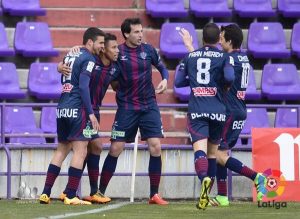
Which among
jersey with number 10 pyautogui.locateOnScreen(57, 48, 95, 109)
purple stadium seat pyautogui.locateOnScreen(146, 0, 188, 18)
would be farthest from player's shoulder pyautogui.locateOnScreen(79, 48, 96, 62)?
purple stadium seat pyautogui.locateOnScreen(146, 0, 188, 18)

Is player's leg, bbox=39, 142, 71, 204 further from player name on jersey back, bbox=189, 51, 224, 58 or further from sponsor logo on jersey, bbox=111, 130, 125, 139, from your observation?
player name on jersey back, bbox=189, 51, 224, 58

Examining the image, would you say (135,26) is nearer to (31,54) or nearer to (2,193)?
(2,193)

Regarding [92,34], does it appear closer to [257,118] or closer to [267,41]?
[257,118]

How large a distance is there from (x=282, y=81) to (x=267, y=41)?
31.2 inches

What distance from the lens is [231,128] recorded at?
1205 centimetres

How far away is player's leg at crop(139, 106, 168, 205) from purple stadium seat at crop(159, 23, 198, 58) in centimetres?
451

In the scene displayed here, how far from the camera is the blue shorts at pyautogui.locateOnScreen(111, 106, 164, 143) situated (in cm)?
1229

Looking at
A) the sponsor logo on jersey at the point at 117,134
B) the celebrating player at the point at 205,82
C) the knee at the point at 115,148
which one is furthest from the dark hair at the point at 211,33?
the knee at the point at 115,148

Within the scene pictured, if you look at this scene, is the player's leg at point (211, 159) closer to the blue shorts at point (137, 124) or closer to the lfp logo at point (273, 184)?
the blue shorts at point (137, 124)

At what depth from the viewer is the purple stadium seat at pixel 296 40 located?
17413 millimetres

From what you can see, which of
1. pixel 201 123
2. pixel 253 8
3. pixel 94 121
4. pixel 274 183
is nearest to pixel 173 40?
pixel 253 8

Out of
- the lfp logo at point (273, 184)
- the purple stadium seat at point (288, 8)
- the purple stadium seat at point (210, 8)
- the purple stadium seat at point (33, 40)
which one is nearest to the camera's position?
the lfp logo at point (273, 184)

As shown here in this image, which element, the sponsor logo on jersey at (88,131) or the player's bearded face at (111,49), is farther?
the player's bearded face at (111,49)

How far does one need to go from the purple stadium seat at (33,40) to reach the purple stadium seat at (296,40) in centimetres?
364
